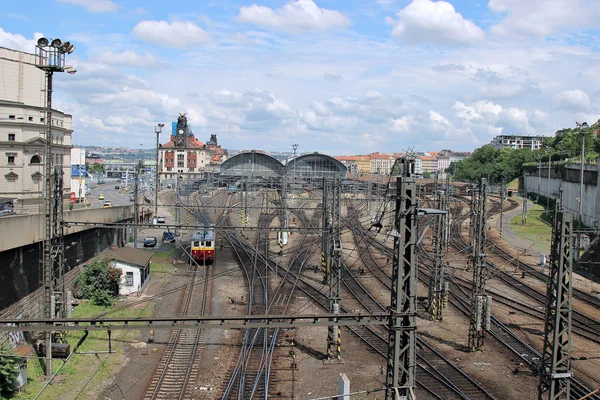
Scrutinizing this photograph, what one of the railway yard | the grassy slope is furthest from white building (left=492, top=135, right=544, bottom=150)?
the grassy slope

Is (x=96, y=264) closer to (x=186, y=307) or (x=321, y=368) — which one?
(x=186, y=307)

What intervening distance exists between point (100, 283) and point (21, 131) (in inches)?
479

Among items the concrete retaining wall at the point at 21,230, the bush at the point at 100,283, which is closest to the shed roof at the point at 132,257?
the bush at the point at 100,283

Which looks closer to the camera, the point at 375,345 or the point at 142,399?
the point at 142,399

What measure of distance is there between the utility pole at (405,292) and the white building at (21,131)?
22857 millimetres

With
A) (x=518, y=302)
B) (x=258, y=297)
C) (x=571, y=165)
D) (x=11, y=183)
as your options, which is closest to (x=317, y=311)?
(x=258, y=297)

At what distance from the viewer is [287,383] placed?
47.6ft

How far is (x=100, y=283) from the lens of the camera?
22203 mm

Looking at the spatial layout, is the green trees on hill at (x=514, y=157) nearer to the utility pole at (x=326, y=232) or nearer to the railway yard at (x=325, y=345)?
the railway yard at (x=325, y=345)

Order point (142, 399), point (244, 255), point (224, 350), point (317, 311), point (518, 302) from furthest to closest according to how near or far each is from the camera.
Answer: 1. point (244, 255)
2. point (518, 302)
3. point (317, 311)
4. point (224, 350)
5. point (142, 399)

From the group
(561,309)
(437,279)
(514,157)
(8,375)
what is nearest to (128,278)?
(8,375)

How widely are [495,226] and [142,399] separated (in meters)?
40.0

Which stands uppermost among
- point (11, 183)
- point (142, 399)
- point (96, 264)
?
point (11, 183)

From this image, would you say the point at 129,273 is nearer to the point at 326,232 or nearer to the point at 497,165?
the point at 326,232
